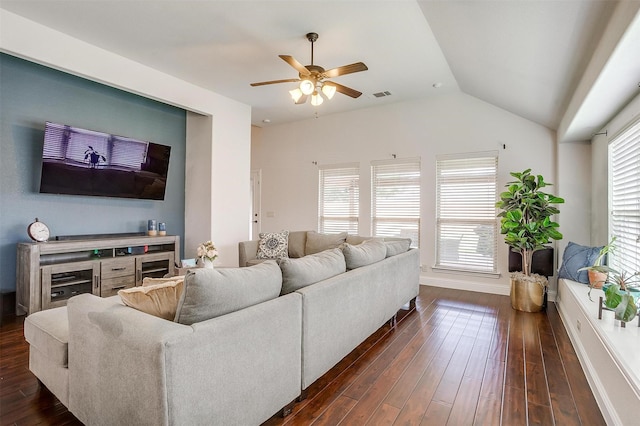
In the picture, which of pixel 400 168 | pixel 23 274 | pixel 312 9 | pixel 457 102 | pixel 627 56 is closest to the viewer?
pixel 627 56

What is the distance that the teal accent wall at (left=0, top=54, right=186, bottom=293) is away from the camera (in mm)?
3645

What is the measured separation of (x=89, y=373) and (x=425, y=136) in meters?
5.26

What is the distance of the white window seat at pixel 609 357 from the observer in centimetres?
Result: 165

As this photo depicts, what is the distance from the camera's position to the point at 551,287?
4547 millimetres

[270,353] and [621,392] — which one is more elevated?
[270,353]

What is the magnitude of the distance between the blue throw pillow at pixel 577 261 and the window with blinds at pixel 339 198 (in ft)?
10.7

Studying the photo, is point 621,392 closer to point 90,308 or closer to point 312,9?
point 90,308

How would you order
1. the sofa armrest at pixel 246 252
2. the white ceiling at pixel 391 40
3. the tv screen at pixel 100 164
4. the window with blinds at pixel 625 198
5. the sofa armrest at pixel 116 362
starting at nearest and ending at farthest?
the sofa armrest at pixel 116 362 → the white ceiling at pixel 391 40 → the window with blinds at pixel 625 198 → the tv screen at pixel 100 164 → the sofa armrest at pixel 246 252

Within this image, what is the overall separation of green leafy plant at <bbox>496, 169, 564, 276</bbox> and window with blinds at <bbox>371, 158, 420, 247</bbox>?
1.66 metres

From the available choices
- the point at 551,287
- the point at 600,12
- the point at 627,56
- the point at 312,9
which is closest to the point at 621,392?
the point at 627,56

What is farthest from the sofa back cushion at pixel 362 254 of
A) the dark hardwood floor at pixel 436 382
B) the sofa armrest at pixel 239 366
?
the sofa armrest at pixel 239 366

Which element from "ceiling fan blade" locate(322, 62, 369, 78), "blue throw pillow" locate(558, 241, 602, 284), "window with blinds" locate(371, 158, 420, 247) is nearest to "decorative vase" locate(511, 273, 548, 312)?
"blue throw pillow" locate(558, 241, 602, 284)

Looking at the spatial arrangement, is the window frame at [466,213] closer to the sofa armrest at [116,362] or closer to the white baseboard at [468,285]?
the white baseboard at [468,285]

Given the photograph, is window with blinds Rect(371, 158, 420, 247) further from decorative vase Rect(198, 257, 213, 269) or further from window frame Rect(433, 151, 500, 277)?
decorative vase Rect(198, 257, 213, 269)
